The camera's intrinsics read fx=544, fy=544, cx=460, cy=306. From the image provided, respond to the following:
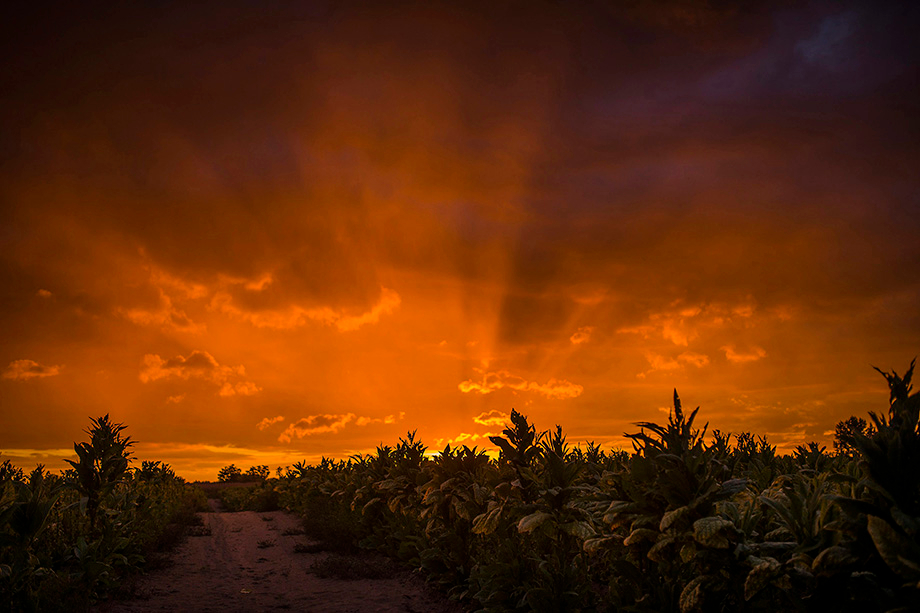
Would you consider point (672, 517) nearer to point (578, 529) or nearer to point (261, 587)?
point (578, 529)

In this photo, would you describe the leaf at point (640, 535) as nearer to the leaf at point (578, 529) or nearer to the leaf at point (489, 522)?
the leaf at point (578, 529)

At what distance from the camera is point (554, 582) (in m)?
8.90

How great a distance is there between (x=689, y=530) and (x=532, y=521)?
Answer: 2968 millimetres

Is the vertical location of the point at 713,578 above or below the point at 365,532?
above

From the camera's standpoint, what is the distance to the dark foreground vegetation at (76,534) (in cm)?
926

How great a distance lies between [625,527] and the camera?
802 cm

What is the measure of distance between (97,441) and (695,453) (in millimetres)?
14086

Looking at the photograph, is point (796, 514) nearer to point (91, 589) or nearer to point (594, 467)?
point (594, 467)

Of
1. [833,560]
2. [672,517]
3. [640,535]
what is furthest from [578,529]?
[833,560]

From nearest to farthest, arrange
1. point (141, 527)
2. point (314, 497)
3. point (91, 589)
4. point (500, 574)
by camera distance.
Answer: point (500, 574), point (91, 589), point (141, 527), point (314, 497)

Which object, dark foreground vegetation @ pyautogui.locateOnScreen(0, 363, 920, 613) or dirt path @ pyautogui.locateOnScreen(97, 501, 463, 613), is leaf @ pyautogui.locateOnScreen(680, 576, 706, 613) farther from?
dirt path @ pyautogui.locateOnScreen(97, 501, 463, 613)

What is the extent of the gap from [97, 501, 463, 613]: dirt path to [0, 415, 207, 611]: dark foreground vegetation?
0.88 m

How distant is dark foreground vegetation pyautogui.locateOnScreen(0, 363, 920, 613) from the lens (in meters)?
5.75

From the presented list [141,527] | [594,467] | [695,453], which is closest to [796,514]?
[695,453]
